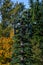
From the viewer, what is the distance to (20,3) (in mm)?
56750

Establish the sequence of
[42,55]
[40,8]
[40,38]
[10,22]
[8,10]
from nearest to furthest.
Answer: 1. [42,55]
2. [40,38]
3. [40,8]
4. [10,22]
5. [8,10]

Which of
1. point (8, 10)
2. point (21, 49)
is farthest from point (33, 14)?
point (21, 49)

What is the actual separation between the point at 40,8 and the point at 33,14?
1702 millimetres

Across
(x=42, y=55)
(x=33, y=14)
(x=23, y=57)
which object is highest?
(x=23, y=57)

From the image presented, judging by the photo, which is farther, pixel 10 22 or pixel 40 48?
pixel 10 22

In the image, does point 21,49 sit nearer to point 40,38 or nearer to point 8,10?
point 40,38

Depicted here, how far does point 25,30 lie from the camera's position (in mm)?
33531

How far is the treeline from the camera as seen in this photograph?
27969mm

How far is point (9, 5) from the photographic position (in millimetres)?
58875

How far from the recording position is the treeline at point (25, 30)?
2797 cm

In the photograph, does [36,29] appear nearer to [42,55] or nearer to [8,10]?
[42,55]

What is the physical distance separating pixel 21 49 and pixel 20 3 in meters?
30.4

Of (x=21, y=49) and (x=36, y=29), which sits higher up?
(x=21, y=49)

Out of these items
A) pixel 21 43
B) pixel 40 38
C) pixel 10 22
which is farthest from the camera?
pixel 10 22
